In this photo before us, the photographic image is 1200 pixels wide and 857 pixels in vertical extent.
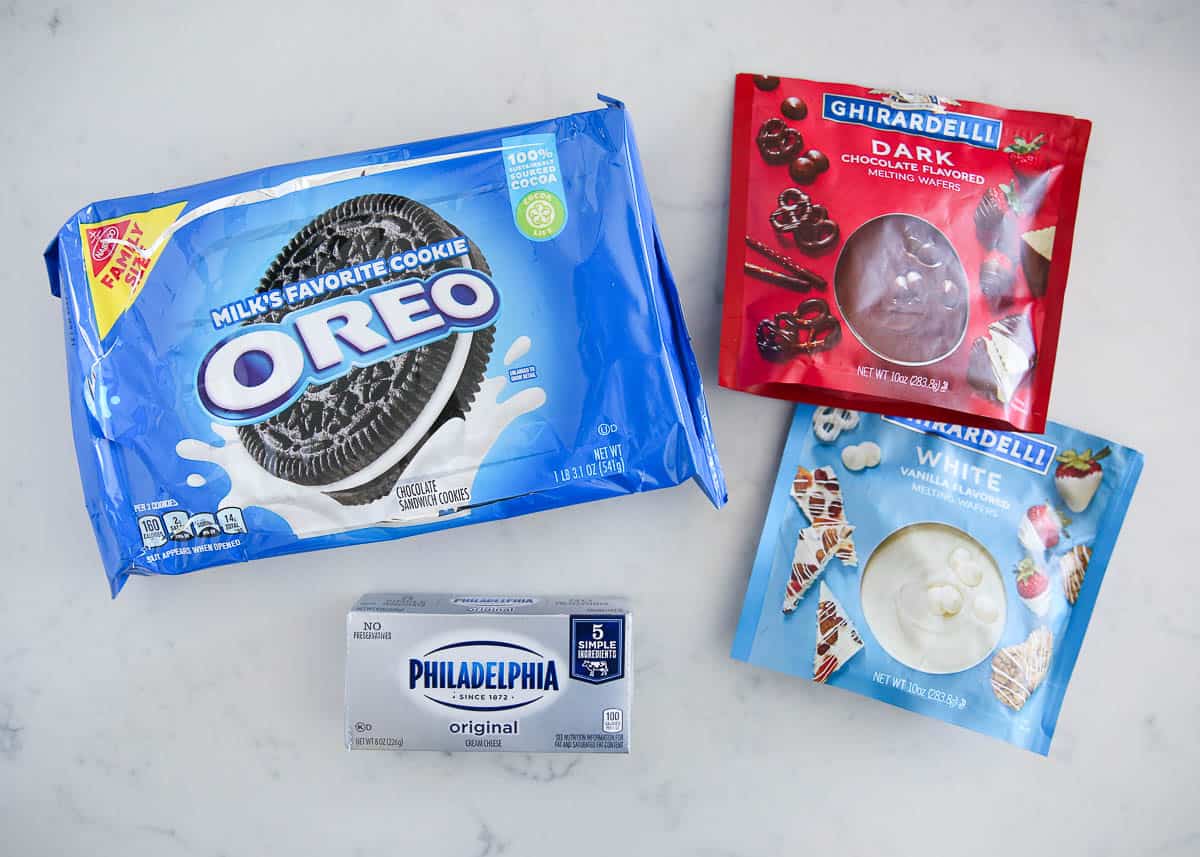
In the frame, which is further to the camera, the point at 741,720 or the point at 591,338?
the point at 741,720

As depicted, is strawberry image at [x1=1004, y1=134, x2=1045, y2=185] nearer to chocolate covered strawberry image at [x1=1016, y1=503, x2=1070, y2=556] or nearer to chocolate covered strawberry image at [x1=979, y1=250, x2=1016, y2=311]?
chocolate covered strawberry image at [x1=979, y1=250, x2=1016, y2=311]

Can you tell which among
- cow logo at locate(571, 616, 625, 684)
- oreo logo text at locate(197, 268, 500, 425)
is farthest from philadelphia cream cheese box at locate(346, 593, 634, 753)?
oreo logo text at locate(197, 268, 500, 425)

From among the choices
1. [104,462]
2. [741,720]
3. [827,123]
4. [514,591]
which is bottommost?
[741,720]

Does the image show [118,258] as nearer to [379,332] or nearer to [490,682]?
[379,332]

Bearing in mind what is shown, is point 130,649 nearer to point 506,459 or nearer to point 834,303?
point 506,459

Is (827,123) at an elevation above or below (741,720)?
above

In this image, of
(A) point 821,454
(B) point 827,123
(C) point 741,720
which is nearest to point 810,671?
(C) point 741,720
